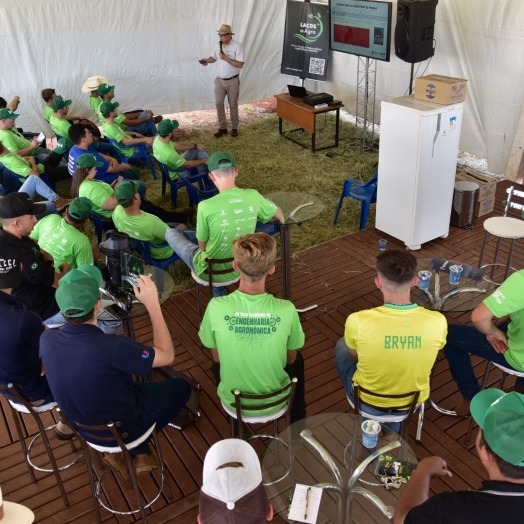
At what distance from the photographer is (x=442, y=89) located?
441 cm

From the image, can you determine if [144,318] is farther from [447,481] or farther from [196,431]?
[447,481]

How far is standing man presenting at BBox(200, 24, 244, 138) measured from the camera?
7.99 m

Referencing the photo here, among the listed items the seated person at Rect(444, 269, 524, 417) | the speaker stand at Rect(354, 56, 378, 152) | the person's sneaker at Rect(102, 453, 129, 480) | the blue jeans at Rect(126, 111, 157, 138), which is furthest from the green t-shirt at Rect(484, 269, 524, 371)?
the blue jeans at Rect(126, 111, 157, 138)

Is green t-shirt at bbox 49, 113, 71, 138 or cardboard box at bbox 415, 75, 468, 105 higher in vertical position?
cardboard box at bbox 415, 75, 468, 105

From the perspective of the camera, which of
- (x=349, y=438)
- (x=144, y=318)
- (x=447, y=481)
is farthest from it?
(x=144, y=318)

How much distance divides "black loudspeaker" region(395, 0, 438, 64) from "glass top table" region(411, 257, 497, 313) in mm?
3862

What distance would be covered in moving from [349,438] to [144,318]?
7.84ft

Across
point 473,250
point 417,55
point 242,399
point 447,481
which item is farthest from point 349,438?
point 417,55

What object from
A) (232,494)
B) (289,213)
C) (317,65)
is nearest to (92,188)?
(289,213)

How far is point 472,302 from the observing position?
305 cm

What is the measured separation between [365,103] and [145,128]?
10.4ft

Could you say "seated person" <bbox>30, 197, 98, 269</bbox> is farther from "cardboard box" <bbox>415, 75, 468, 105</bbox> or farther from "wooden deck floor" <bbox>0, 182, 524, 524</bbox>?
"cardboard box" <bbox>415, 75, 468, 105</bbox>

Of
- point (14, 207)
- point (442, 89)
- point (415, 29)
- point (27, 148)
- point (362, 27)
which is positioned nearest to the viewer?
point (14, 207)

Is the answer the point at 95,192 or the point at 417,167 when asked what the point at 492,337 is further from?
the point at 95,192
